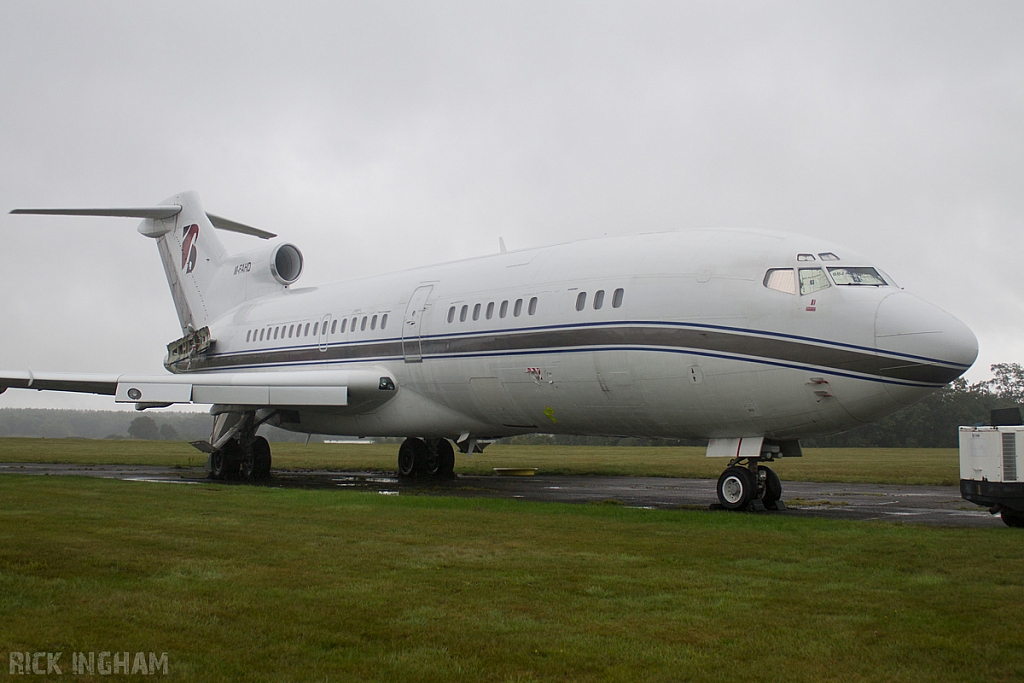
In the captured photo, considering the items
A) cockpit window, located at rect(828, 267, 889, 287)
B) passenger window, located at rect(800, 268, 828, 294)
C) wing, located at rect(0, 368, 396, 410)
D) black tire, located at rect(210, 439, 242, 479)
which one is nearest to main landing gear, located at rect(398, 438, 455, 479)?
wing, located at rect(0, 368, 396, 410)

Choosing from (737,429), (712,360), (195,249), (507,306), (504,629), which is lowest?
(504,629)

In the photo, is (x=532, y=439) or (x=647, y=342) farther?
(x=532, y=439)

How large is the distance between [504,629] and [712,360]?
865 centimetres

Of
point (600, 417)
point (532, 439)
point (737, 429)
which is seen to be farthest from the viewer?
point (532, 439)

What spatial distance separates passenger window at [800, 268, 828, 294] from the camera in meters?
13.0

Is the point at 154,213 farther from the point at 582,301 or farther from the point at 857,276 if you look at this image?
the point at 857,276

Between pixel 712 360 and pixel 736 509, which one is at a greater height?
pixel 712 360

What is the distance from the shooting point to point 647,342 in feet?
46.7

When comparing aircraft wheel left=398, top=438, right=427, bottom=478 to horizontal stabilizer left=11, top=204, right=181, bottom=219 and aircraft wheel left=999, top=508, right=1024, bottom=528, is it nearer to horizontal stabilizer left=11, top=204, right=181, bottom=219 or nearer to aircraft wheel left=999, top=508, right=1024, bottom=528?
horizontal stabilizer left=11, top=204, right=181, bottom=219

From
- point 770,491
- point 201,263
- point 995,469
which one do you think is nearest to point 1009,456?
point 995,469

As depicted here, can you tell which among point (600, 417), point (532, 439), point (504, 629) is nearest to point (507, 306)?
point (600, 417)

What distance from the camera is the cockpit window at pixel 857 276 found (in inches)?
512

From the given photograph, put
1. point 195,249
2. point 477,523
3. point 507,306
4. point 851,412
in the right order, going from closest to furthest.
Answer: point 477,523 < point 851,412 < point 507,306 < point 195,249

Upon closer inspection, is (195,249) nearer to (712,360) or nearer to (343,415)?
(343,415)
